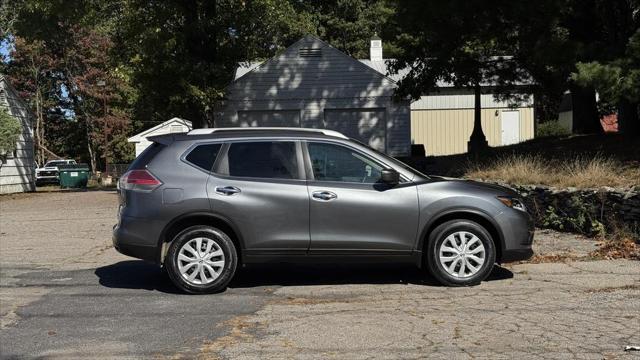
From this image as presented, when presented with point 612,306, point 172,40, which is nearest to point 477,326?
point 612,306

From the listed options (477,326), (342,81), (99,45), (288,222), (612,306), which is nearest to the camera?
(477,326)

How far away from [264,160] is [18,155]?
2386 centimetres

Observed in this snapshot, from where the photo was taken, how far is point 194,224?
725cm

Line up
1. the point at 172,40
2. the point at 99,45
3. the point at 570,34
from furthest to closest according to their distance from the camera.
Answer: the point at 99,45 → the point at 172,40 → the point at 570,34

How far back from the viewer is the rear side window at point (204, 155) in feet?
24.0

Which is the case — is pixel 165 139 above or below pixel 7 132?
below

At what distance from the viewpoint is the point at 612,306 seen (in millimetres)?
6391

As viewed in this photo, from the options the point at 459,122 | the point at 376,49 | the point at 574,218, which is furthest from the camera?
the point at 376,49

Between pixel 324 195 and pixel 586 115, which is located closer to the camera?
pixel 324 195

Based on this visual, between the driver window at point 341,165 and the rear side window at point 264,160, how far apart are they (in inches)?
9.6

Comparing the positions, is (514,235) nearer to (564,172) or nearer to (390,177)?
(390,177)

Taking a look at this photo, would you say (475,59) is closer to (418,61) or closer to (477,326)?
(418,61)

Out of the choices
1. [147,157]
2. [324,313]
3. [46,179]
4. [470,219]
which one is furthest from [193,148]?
[46,179]

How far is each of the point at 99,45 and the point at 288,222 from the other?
46.3 metres
